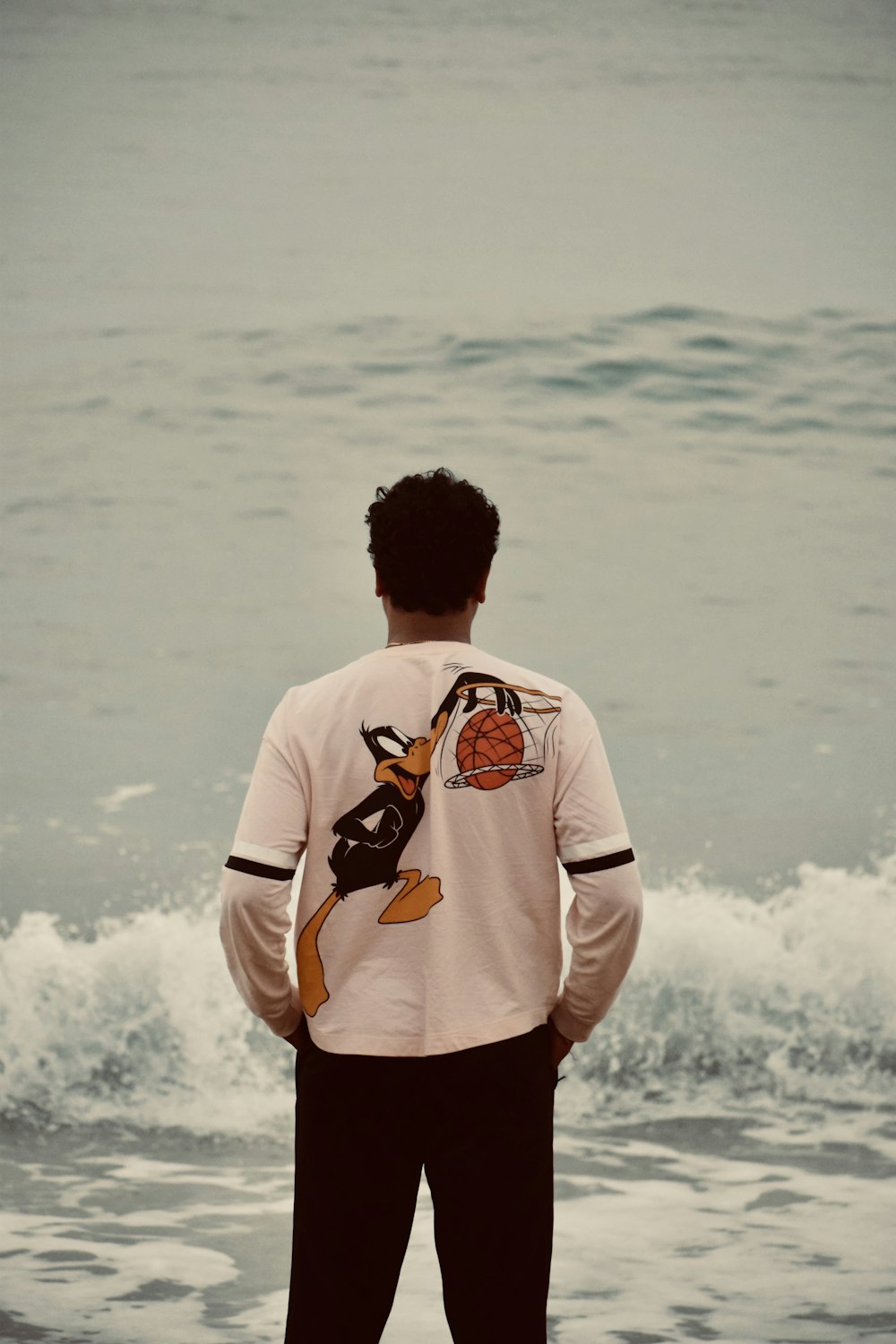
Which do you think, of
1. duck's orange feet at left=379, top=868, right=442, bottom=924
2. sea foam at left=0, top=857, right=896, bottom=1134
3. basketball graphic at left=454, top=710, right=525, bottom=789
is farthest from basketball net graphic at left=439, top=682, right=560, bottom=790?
sea foam at left=0, top=857, right=896, bottom=1134

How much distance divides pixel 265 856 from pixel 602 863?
0.36 metres

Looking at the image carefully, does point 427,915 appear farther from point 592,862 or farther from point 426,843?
point 592,862

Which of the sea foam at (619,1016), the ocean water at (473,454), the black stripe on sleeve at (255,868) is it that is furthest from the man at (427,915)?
the ocean water at (473,454)

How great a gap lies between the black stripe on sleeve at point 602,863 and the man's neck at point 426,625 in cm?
27

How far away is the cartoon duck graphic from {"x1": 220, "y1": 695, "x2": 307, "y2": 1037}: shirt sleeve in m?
0.05

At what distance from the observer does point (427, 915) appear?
1430 mm

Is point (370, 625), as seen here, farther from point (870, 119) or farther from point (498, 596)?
point (870, 119)

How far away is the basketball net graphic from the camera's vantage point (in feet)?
4.69

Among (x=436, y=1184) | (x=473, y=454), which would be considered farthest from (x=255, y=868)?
(x=473, y=454)

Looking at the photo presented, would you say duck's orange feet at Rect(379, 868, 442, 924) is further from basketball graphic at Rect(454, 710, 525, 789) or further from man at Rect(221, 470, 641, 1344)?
basketball graphic at Rect(454, 710, 525, 789)

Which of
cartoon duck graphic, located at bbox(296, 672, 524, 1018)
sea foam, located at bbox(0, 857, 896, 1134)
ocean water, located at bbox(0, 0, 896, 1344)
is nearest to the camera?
cartoon duck graphic, located at bbox(296, 672, 524, 1018)

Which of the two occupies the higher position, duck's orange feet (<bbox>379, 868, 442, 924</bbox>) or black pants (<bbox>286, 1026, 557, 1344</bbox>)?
duck's orange feet (<bbox>379, 868, 442, 924</bbox>)

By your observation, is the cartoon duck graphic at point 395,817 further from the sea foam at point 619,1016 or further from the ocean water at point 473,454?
the ocean water at point 473,454

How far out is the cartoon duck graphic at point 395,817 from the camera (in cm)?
142
